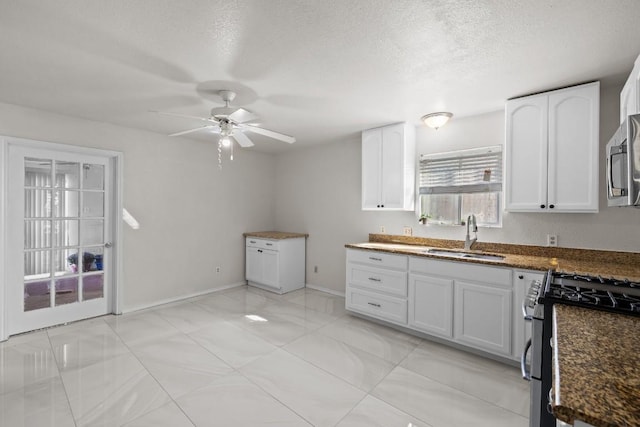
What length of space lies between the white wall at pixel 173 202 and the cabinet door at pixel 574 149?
417cm

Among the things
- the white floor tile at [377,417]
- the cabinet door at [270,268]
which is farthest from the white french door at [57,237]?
the white floor tile at [377,417]

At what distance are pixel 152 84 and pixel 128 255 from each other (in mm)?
2319

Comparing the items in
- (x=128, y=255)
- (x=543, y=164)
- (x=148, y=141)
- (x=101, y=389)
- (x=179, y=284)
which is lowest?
(x=101, y=389)

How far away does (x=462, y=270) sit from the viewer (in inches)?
109

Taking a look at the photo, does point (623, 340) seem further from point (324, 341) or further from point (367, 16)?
point (324, 341)

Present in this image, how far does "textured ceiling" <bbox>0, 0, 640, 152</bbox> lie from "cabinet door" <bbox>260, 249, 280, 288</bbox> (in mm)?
2377

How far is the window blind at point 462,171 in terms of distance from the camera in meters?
3.22

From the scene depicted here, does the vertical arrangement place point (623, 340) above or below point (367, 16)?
below

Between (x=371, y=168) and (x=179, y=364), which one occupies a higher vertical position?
(x=371, y=168)

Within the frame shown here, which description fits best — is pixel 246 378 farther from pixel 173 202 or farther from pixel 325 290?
pixel 173 202

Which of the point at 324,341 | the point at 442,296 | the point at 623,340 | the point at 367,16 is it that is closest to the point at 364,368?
the point at 324,341

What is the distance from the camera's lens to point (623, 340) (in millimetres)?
971

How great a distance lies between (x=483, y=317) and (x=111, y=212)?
4325 mm

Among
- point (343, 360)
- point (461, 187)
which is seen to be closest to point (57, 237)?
point (343, 360)
